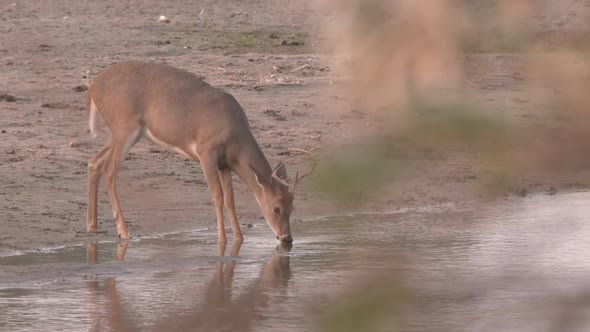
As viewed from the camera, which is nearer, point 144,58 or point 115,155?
point 115,155

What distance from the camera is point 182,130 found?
385 inches

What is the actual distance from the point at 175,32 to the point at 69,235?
7876 mm

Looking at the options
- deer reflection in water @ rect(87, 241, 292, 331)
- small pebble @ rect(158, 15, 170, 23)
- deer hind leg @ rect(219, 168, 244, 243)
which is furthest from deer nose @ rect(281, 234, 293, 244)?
small pebble @ rect(158, 15, 170, 23)

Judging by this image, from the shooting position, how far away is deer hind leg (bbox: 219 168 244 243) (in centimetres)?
934

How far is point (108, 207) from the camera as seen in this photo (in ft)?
34.6

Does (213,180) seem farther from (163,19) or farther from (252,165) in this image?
(163,19)

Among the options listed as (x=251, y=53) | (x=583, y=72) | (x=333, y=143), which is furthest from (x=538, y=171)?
(x=251, y=53)

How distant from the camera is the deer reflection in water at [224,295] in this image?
656 cm

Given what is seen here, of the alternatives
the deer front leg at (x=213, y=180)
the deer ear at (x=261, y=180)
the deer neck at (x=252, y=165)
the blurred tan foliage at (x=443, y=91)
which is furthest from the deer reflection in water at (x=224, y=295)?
the blurred tan foliage at (x=443, y=91)

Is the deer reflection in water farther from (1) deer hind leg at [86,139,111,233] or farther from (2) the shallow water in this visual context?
(1) deer hind leg at [86,139,111,233]

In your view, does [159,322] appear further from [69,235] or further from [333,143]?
[333,143]

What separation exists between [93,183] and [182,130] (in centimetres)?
84

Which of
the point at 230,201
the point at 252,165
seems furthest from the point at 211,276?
the point at 252,165

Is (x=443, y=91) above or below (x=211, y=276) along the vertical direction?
above
